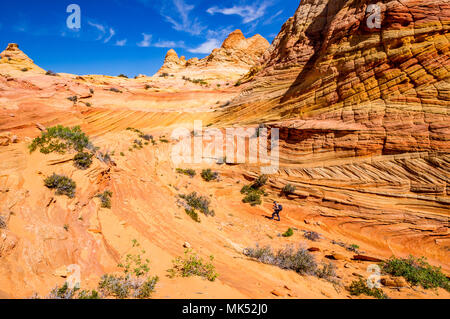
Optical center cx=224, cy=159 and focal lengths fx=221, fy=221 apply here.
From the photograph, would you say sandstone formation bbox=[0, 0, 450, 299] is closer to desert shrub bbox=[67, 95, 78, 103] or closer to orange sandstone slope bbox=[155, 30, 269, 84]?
desert shrub bbox=[67, 95, 78, 103]

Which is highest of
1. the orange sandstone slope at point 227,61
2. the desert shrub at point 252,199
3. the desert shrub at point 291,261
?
the orange sandstone slope at point 227,61

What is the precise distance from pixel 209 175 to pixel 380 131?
33.9 feet

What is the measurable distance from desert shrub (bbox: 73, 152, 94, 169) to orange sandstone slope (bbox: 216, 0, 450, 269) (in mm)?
10464

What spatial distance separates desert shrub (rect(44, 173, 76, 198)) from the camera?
19.7 feet

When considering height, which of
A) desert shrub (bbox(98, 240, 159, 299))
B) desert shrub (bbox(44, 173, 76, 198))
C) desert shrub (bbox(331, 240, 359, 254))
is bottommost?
desert shrub (bbox(331, 240, 359, 254))

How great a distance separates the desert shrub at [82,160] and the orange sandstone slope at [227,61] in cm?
3380

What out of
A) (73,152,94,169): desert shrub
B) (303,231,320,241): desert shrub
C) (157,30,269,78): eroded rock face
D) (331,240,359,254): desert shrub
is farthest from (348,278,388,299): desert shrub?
(157,30,269,78): eroded rock face

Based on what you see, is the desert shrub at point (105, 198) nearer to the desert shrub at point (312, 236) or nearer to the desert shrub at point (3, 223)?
the desert shrub at point (3, 223)

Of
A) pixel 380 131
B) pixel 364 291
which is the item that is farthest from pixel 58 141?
pixel 380 131

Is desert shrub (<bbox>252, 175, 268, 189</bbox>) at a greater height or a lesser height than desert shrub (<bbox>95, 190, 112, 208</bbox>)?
lesser

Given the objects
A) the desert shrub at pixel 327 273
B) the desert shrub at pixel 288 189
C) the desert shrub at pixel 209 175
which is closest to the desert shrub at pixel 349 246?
the desert shrub at pixel 327 273

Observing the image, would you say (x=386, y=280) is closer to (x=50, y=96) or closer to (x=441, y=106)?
(x=441, y=106)

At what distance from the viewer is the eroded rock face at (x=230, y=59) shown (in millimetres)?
45469
